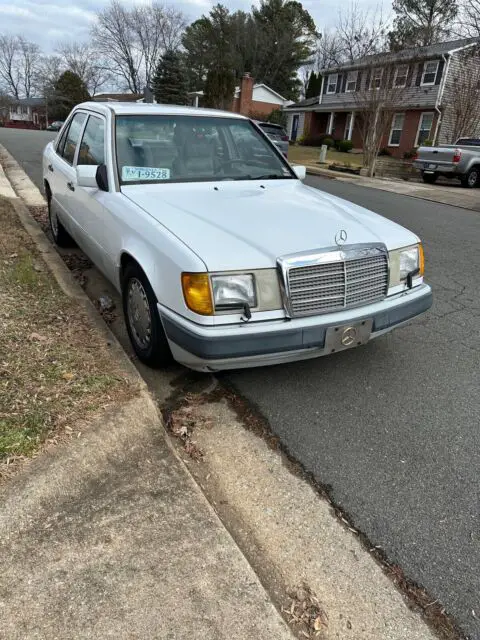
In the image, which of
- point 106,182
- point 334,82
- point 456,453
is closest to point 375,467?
point 456,453

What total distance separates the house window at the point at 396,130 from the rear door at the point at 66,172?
91.0 ft

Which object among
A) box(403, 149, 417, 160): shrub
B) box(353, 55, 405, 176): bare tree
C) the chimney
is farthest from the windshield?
the chimney

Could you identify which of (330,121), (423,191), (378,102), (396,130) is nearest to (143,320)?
(423,191)

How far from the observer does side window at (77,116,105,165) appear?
4016mm

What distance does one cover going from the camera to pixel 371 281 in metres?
3.09

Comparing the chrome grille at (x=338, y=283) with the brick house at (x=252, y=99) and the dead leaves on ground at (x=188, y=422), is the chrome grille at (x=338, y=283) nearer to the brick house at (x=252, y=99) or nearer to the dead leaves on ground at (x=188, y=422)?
the dead leaves on ground at (x=188, y=422)

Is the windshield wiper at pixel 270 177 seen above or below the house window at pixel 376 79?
below

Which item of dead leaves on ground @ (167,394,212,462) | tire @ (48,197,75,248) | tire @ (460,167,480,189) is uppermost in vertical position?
tire @ (460,167,480,189)

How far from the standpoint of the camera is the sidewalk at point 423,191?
42.8ft

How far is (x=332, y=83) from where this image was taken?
33719 mm

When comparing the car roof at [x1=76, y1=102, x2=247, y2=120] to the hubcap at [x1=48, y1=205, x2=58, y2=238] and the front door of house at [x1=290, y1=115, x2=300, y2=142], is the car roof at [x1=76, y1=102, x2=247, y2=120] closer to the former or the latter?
the hubcap at [x1=48, y1=205, x2=58, y2=238]

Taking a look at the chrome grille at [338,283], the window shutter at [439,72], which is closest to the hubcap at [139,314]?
the chrome grille at [338,283]

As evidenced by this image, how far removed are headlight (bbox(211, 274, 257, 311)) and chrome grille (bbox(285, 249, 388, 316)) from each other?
216mm

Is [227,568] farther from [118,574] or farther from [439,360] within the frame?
[439,360]
